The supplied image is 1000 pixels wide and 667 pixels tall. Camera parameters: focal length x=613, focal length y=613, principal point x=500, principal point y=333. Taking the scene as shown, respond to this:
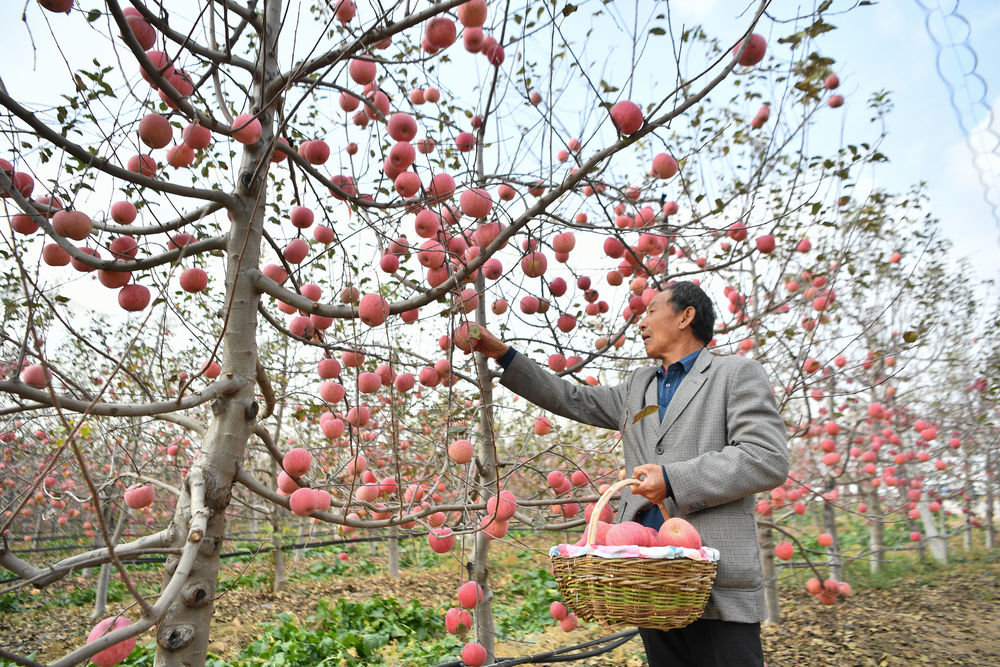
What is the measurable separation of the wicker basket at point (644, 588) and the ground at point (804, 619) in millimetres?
2803

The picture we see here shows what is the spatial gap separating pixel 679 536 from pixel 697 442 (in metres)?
0.47

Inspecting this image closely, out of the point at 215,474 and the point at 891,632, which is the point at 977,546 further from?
the point at 215,474

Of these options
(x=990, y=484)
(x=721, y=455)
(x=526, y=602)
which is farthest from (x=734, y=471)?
(x=990, y=484)

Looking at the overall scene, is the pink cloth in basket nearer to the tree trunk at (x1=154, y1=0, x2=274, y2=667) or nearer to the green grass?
the tree trunk at (x1=154, y1=0, x2=274, y2=667)

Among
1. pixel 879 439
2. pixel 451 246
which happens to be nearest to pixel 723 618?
pixel 451 246

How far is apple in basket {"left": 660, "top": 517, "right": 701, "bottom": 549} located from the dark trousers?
39 cm

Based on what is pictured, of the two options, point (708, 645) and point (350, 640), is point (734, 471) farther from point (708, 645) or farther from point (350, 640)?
point (350, 640)

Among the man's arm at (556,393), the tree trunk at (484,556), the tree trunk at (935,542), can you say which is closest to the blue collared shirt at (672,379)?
the man's arm at (556,393)

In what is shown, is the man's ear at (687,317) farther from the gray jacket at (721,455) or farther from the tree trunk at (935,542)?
the tree trunk at (935,542)

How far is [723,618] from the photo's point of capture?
161 centimetres

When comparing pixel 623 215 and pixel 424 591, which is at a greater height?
pixel 623 215

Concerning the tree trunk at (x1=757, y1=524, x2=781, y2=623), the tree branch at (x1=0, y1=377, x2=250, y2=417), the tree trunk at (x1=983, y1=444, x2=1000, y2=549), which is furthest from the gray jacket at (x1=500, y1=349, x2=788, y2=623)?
the tree trunk at (x1=983, y1=444, x2=1000, y2=549)

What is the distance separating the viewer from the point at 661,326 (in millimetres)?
2111

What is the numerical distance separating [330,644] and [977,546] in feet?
34.7
